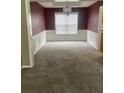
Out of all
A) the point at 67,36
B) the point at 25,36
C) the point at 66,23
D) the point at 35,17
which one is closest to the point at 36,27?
the point at 35,17

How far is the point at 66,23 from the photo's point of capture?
1159 cm

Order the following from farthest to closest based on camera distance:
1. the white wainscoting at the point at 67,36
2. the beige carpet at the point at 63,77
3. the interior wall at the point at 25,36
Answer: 1. the white wainscoting at the point at 67,36
2. the interior wall at the point at 25,36
3. the beige carpet at the point at 63,77

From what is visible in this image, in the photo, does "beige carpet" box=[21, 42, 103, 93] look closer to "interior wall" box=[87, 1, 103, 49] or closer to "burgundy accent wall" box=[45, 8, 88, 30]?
"interior wall" box=[87, 1, 103, 49]

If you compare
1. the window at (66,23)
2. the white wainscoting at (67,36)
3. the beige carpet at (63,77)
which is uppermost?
the window at (66,23)

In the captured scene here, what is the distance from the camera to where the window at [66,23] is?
11.5 meters

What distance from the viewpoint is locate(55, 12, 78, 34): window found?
37.8 ft

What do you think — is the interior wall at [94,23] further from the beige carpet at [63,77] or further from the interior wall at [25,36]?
the interior wall at [25,36]

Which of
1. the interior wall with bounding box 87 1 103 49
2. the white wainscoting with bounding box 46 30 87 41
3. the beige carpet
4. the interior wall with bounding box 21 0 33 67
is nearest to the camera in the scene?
the beige carpet

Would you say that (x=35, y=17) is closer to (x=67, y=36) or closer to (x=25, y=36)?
(x=25, y=36)

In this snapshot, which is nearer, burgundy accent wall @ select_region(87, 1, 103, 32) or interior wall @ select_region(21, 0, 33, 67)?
interior wall @ select_region(21, 0, 33, 67)

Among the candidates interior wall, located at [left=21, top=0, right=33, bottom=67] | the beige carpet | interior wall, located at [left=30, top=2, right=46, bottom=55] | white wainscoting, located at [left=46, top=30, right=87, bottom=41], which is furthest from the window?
interior wall, located at [left=21, top=0, right=33, bottom=67]

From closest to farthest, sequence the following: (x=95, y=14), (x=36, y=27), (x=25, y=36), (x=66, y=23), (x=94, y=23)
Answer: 1. (x=25, y=36)
2. (x=36, y=27)
3. (x=95, y=14)
4. (x=94, y=23)
5. (x=66, y=23)

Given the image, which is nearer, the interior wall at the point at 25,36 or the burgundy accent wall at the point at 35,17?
the interior wall at the point at 25,36

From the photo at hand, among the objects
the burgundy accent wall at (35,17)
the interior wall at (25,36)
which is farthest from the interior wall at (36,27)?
the interior wall at (25,36)
